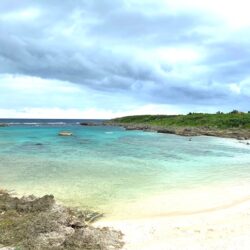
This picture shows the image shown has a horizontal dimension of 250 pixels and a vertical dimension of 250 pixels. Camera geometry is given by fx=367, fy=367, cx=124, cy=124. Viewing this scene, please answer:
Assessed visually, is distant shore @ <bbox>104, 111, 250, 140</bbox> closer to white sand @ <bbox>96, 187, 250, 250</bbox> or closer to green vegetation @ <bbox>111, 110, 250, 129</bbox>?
green vegetation @ <bbox>111, 110, 250, 129</bbox>

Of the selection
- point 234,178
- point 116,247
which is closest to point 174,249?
point 116,247

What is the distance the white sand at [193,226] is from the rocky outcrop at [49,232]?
3.86 ft

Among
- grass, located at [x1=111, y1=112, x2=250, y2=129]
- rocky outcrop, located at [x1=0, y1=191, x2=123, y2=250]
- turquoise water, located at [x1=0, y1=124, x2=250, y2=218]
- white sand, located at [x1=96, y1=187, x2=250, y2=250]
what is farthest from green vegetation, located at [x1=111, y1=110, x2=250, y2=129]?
rocky outcrop, located at [x1=0, y1=191, x2=123, y2=250]

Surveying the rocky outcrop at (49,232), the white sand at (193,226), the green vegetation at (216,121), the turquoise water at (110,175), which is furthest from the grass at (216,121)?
the rocky outcrop at (49,232)

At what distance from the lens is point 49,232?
49.1 ft

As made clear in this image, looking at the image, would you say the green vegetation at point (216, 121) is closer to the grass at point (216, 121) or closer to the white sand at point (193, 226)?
the grass at point (216, 121)

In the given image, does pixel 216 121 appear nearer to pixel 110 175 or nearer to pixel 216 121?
pixel 216 121

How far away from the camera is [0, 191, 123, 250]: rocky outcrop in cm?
1398

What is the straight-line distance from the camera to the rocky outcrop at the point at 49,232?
14.0m

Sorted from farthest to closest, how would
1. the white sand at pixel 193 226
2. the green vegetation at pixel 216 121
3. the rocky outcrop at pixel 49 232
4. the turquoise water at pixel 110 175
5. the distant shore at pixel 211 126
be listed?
the green vegetation at pixel 216 121, the distant shore at pixel 211 126, the turquoise water at pixel 110 175, the white sand at pixel 193 226, the rocky outcrop at pixel 49 232

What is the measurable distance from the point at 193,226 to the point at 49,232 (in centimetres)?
706

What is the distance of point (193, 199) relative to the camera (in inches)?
934

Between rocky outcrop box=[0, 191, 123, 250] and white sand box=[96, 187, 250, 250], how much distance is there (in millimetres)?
1176

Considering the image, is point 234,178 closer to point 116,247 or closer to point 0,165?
point 116,247
